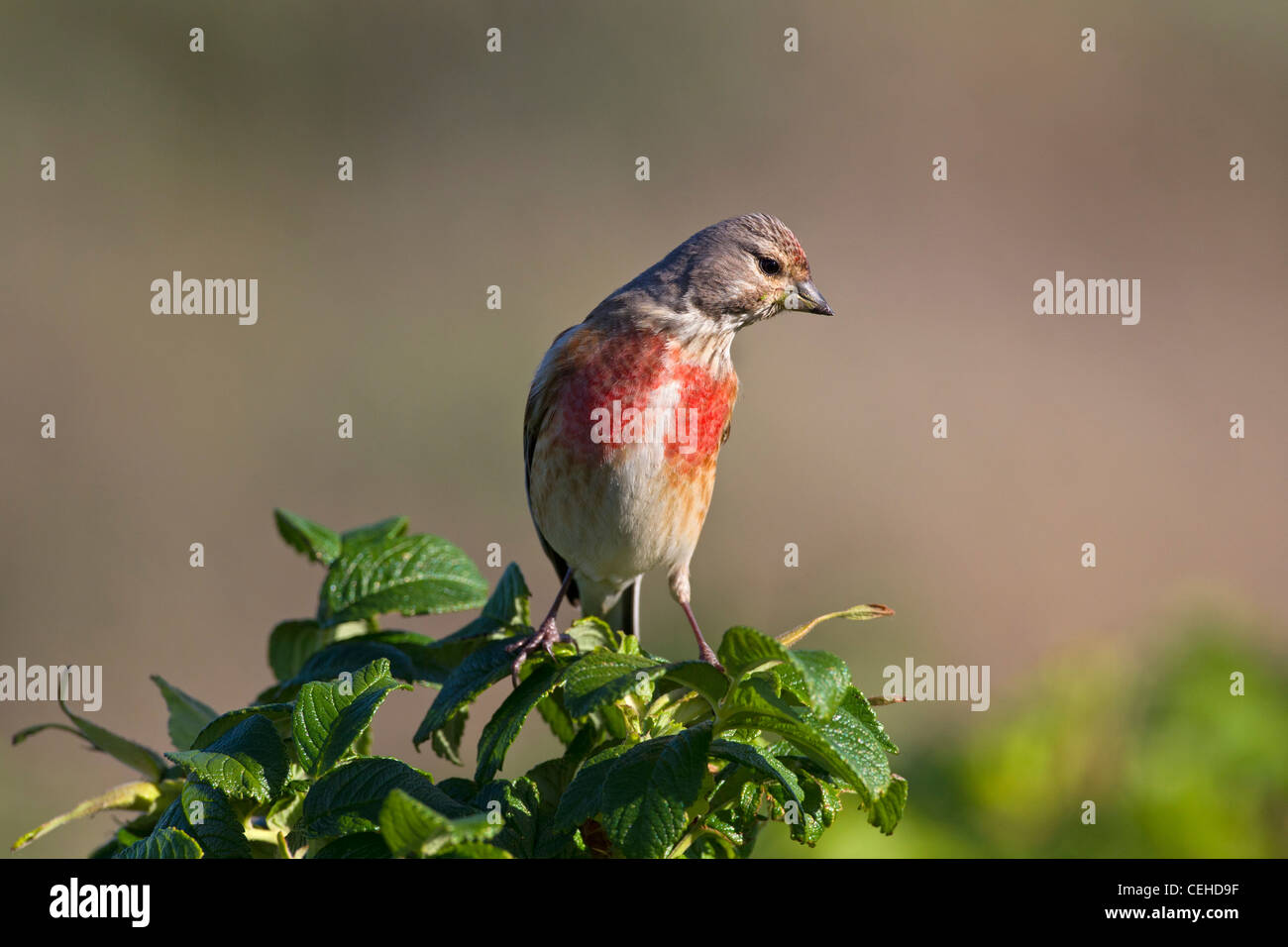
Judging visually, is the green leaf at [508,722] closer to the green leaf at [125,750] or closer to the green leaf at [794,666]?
the green leaf at [794,666]

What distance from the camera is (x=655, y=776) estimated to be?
4.79ft

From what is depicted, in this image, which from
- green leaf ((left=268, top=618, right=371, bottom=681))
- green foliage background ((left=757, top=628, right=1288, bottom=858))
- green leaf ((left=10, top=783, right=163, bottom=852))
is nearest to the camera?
green leaf ((left=10, top=783, right=163, bottom=852))

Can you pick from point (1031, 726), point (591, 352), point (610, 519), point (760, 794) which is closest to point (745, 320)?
point (591, 352)

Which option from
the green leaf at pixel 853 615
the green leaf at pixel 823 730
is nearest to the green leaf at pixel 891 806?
the green leaf at pixel 823 730

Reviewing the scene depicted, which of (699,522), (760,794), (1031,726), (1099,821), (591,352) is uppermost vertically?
(591,352)

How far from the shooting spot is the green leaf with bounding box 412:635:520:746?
73.1 inches

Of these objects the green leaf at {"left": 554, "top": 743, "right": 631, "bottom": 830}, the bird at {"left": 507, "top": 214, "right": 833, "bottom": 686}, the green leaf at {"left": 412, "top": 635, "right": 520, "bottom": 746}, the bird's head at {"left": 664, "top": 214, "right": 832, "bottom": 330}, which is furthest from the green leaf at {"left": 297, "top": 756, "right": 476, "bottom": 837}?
the bird's head at {"left": 664, "top": 214, "right": 832, "bottom": 330}

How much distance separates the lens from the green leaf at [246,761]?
1.42 meters

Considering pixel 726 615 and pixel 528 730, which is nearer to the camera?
pixel 528 730

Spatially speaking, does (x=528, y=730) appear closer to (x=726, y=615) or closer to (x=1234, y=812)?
(x=726, y=615)

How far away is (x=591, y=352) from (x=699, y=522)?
632 mm

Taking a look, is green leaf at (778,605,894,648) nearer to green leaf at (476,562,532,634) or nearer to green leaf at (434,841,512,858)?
green leaf at (476,562,532,634)

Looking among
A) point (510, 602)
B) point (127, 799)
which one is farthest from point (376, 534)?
point (127, 799)

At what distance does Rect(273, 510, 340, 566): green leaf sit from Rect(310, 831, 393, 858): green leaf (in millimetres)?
1063
